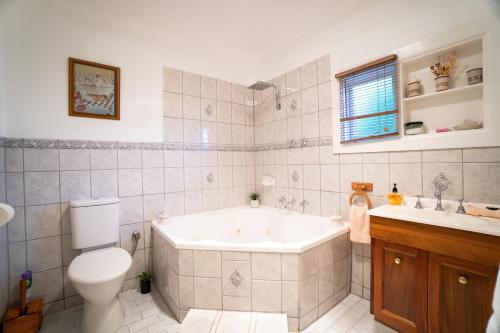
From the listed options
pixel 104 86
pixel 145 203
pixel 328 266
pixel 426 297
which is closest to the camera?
pixel 426 297

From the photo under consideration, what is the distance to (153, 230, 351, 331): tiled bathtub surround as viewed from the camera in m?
1.46

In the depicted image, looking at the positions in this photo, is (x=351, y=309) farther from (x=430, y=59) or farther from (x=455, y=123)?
(x=430, y=59)

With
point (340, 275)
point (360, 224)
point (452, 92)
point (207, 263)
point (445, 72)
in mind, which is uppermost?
point (445, 72)

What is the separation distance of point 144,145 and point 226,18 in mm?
1500

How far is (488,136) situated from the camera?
1.27m

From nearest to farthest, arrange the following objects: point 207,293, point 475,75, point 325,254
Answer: point 475,75 → point 207,293 → point 325,254

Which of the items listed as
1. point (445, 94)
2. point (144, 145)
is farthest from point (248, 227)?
point (445, 94)

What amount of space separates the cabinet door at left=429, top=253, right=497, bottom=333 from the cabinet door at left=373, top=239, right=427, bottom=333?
0.05 metres

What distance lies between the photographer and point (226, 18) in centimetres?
197

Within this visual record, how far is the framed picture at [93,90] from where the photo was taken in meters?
1.82

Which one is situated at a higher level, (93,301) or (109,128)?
(109,128)

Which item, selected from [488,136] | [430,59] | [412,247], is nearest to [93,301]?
[412,247]

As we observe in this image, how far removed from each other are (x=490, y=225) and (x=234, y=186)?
2273 mm

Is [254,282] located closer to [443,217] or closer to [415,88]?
[443,217]
